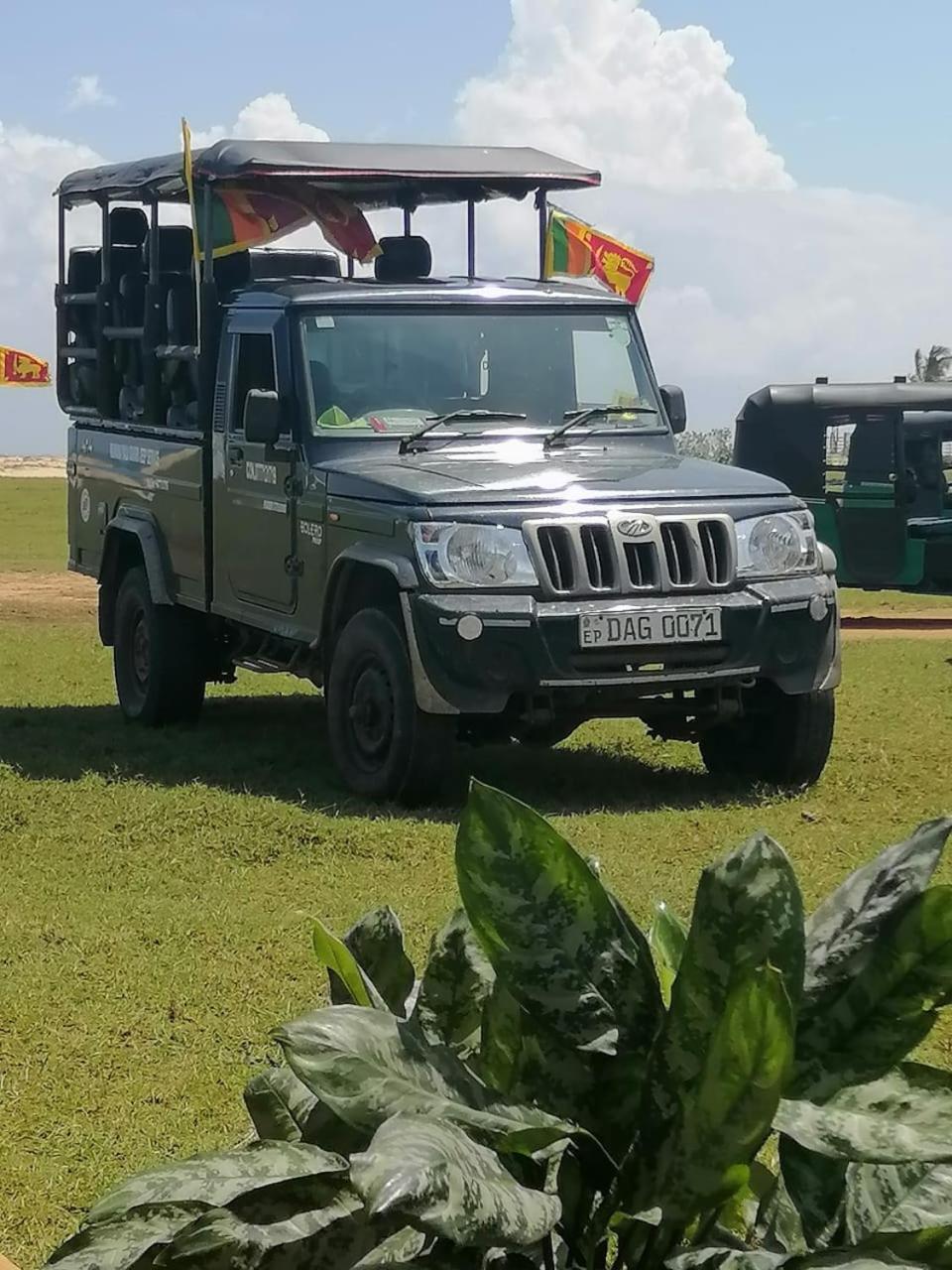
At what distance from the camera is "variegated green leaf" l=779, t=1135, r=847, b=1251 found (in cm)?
162

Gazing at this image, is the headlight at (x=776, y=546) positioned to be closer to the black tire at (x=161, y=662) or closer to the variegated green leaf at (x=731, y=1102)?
the black tire at (x=161, y=662)

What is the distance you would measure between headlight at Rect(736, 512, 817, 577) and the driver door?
1909 mm

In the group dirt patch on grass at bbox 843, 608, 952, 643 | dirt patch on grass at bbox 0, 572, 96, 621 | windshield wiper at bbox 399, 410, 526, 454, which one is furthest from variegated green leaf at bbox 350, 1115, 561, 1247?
dirt patch on grass at bbox 0, 572, 96, 621

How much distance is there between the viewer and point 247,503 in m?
9.16

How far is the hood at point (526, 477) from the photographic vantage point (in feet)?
25.7

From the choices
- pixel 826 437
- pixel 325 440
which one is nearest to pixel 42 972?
pixel 325 440

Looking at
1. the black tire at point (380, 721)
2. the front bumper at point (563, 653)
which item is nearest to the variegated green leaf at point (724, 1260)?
the front bumper at point (563, 653)

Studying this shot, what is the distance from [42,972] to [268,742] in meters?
4.44

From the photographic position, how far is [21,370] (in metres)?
46.6

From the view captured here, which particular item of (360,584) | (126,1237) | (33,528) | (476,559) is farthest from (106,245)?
(33,528)

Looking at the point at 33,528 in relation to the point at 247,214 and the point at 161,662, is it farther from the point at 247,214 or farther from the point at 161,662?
the point at 247,214

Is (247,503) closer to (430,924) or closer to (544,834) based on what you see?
(430,924)

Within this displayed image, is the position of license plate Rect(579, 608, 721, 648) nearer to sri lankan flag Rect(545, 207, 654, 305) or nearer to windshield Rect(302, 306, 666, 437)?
windshield Rect(302, 306, 666, 437)

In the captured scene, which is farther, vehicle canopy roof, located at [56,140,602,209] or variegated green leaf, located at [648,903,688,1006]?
vehicle canopy roof, located at [56,140,602,209]
